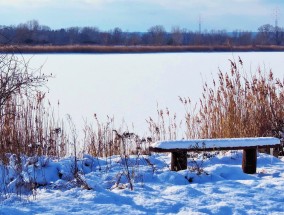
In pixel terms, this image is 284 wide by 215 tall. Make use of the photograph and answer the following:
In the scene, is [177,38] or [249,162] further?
[177,38]

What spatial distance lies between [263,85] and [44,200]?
3.41m

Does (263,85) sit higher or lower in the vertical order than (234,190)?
higher

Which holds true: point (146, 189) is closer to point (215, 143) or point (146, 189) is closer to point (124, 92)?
point (215, 143)

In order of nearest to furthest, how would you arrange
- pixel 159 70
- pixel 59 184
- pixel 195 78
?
pixel 59 184
pixel 195 78
pixel 159 70

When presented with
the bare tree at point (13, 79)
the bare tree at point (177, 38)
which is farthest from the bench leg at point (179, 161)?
the bare tree at point (177, 38)

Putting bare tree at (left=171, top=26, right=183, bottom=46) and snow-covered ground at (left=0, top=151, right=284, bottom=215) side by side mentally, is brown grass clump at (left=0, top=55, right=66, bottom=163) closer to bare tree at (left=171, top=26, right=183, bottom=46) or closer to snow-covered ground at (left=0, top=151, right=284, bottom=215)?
snow-covered ground at (left=0, top=151, right=284, bottom=215)

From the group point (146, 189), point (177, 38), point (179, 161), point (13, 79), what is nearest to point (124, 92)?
point (13, 79)

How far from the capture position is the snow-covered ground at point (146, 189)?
10.7 ft

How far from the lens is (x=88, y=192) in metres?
3.55

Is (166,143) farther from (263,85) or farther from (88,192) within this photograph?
(263,85)

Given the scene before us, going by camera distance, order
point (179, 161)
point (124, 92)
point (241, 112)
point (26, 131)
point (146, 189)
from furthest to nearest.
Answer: point (124, 92) → point (241, 112) → point (26, 131) → point (179, 161) → point (146, 189)

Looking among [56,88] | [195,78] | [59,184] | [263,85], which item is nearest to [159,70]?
[195,78]

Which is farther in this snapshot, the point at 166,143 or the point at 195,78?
the point at 195,78

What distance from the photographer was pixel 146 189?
3.68 m
